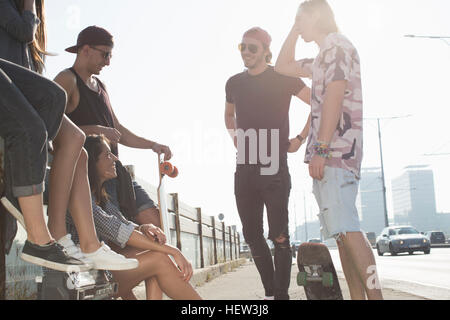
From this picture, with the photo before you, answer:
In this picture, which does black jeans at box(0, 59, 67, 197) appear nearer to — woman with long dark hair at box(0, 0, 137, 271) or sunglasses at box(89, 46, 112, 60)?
woman with long dark hair at box(0, 0, 137, 271)

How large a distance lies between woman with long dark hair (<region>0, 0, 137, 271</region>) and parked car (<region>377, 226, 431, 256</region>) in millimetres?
24527

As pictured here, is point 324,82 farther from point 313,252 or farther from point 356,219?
point 313,252

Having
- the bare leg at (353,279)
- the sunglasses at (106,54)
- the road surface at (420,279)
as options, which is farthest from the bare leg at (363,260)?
the road surface at (420,279)

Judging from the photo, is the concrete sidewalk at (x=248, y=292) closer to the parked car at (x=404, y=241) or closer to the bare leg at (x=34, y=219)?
the bare leg at (x=34, y=219)

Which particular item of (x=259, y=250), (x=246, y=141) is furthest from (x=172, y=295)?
(x=246, y=141)

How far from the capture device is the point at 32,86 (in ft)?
7.68

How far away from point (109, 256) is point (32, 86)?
2.87ft

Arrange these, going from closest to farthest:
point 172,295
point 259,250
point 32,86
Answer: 1. point 32,86
2. point 172,295
3. point 259,250

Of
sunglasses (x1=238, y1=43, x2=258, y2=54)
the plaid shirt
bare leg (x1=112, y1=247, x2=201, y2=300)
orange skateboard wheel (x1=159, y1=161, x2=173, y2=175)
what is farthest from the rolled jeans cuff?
sunglasses (x1=238, y1=43, x2=258, y2=54)

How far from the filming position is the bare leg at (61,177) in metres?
2.39

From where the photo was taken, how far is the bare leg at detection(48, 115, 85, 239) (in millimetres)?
2393

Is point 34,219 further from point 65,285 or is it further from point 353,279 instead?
point 353,279

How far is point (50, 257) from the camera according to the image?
7.23ft

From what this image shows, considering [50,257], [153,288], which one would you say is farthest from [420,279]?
[50,257]
